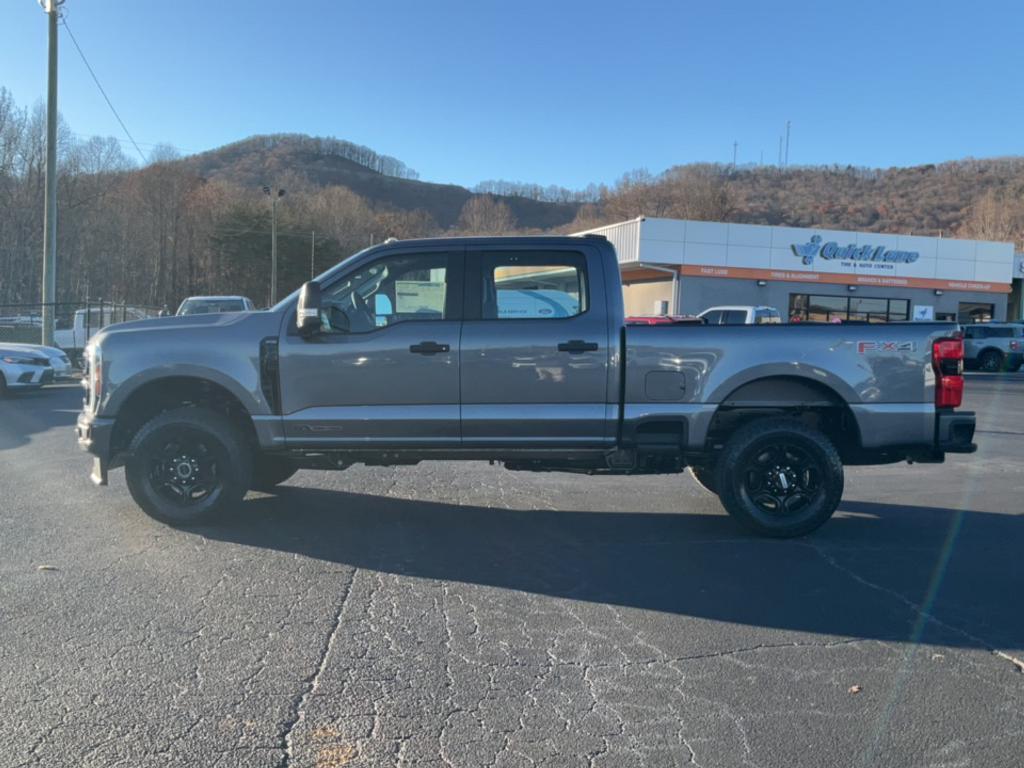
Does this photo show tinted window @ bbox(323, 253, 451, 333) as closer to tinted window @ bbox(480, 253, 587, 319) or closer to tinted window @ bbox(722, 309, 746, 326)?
tinted window @ bbox(480, 253, 587, 319)

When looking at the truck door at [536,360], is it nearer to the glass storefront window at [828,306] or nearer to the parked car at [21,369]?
the parked car at [21,369]

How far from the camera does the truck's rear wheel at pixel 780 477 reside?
6.00 m

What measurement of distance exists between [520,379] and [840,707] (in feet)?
10.4

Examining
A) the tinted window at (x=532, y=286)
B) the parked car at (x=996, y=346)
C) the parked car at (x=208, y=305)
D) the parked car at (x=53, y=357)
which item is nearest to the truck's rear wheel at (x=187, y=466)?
the tinted window at (x=532, y=286)

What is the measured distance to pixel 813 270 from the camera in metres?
34.9

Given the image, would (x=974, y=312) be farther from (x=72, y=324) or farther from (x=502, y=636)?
(x=502, y=636)

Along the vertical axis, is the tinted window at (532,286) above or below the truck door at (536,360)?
above

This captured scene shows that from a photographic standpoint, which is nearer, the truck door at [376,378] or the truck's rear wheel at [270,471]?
the truck door at [376,378]

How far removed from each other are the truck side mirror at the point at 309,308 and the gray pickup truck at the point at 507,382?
0.5 inches

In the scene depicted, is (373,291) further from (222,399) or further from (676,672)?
(676,672)

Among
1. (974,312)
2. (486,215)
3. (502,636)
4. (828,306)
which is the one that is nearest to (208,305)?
(502,636)

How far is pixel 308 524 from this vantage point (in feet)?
21.1

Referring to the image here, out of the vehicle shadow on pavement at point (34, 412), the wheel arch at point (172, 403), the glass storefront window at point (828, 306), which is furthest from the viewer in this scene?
the glass storefront window at point (828, 306)

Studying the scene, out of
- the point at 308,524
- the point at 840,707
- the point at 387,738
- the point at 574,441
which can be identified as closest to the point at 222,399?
the point at 308,524
